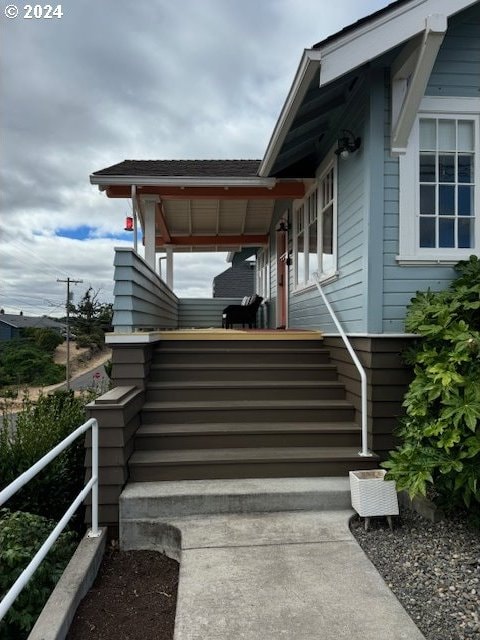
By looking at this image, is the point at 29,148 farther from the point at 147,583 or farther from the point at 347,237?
the point at 147,583

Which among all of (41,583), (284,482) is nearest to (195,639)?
(41,583)

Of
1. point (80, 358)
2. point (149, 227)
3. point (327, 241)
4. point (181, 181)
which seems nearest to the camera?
point (327, 241)

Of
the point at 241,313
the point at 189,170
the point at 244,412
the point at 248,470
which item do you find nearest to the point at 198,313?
the point at 241,313

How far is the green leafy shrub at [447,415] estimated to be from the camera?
8.89 ft

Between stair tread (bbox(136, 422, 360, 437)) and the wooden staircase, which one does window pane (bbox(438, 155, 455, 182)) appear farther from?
stair tread (bbox(136, 422, 360, 437))

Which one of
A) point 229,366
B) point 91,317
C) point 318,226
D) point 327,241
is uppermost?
point 318,226

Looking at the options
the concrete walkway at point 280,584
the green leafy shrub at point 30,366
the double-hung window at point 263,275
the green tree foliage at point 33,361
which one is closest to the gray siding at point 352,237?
the concrete walkway at point 280,584

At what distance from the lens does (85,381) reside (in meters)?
22.5

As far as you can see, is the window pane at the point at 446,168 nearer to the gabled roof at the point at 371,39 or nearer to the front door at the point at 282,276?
the gabled roof at the point at 371,39

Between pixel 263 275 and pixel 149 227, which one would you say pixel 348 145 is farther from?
pixel 263 275

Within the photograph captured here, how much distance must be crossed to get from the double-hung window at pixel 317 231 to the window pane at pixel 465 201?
50.3 inches

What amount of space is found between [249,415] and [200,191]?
3.45m

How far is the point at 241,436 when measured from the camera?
3.90 m

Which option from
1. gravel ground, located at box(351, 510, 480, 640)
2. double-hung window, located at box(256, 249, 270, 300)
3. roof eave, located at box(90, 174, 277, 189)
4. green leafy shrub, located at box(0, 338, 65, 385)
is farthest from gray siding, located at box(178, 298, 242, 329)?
green leafy shrub, located at box(0, 338, 65, 385)
